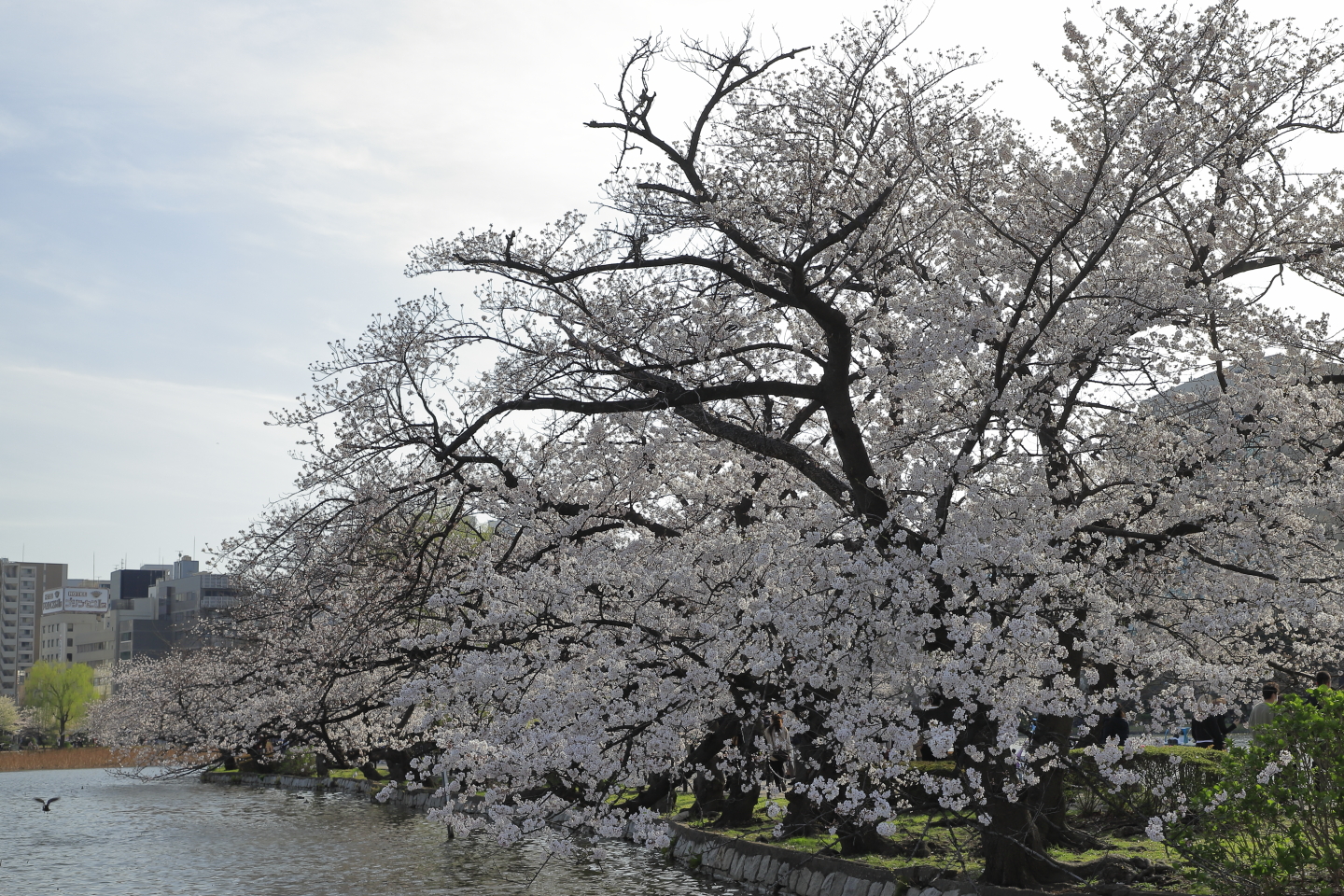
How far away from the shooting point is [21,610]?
136875 millimetres

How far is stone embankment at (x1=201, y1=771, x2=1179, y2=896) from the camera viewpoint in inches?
383

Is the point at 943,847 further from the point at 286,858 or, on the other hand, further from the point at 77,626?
the point at 77,626

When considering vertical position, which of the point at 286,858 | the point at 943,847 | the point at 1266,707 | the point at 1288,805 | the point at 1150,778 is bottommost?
the point at 286,858

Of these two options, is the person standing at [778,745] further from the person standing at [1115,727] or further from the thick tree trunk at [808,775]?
the person standing at [1115,727]

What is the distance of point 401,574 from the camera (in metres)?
13.6

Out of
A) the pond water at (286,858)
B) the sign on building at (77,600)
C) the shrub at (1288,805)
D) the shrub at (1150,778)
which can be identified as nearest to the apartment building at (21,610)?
the sign on building at (77,600)

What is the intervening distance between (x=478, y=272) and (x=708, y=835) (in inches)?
323

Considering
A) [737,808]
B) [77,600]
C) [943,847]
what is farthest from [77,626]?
[943,847]

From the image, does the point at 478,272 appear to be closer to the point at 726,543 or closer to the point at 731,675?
the point at 726,543

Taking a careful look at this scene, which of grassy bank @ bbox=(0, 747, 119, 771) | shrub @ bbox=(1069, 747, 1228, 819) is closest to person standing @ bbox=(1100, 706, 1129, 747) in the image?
shrub @ bbox=(1069, 747, 1228, 819)

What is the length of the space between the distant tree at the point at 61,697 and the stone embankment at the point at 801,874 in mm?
76806

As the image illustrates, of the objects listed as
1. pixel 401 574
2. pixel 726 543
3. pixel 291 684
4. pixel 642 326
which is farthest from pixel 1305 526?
pixel 291 684

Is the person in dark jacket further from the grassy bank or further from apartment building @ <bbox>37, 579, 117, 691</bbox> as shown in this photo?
apartment building @ <bbox>37, 579, 117, 691</bbox>

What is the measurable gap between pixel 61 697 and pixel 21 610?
2691 inches
